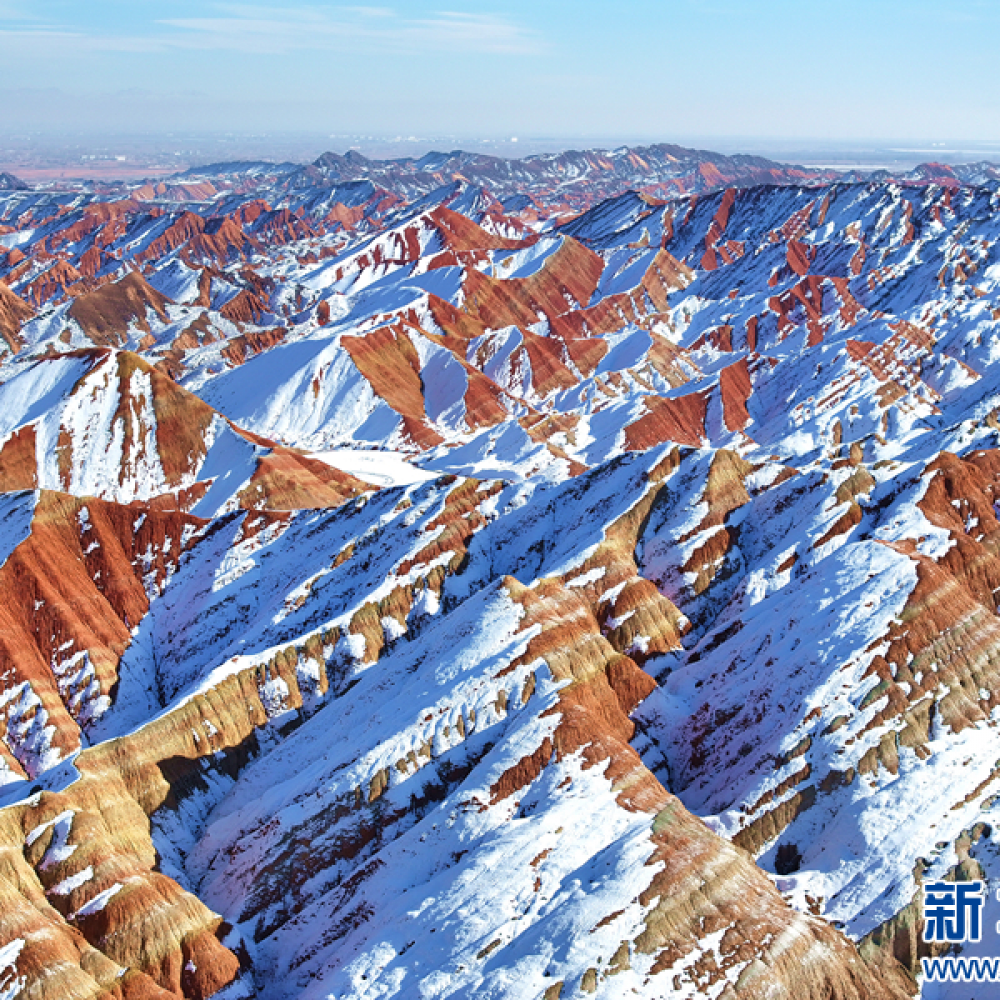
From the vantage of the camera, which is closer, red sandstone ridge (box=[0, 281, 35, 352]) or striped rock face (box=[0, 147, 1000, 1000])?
striped rock face (box=[0, 147, 1000, 1000])

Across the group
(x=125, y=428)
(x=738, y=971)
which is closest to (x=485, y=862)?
(x=738, y=971)

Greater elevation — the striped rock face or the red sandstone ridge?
the red sandstone ridge

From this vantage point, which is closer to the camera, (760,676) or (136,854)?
(136,854)

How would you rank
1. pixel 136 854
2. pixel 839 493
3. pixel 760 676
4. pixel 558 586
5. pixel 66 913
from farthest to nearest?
1. pixel 839 493
2. pixel 558 586
3. pixel 760 676
4. pixel 136 854
5. pixel 66 913

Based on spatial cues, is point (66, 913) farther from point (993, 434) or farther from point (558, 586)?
point (993, 434)

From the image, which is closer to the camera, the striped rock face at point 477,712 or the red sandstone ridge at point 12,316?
the striped rock face at point 477,712

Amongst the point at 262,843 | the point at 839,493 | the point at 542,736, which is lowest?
the point at 262,843

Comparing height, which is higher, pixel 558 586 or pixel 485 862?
pixel 558 586

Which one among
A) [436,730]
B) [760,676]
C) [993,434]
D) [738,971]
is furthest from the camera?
[993,434]

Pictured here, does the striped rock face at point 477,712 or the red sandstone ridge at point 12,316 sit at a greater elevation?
the red sandstone ridge at point 12,316

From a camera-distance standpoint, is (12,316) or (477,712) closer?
(477,712)

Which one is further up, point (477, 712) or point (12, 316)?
point (12, 316)
